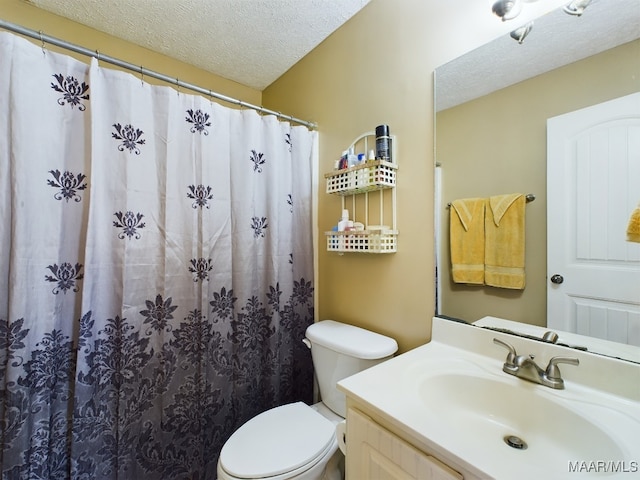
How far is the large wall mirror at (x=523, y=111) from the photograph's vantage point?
0.76m

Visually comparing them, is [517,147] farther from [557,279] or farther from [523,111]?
[557,279]

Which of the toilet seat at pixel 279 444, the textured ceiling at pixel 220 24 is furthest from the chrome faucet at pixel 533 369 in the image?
the textured ceiling at pixel 220 24

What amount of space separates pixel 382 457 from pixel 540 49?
1285 millimetres

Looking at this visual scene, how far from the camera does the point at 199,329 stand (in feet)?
4.24

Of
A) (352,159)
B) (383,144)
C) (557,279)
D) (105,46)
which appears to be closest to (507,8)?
(383,144)

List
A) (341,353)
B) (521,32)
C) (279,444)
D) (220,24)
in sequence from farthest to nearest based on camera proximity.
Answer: (220,24) → (341,353) → (279,444) → (521,32)

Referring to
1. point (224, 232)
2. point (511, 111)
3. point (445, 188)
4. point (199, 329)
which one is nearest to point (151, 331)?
point (199, 329)

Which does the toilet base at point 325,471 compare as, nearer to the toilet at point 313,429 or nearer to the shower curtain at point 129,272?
the toilet at point 313,429

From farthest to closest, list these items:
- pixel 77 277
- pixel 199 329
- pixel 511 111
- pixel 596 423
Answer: pixel 199 329, pixel 77 277, pixel 511 111, pixel 596 423

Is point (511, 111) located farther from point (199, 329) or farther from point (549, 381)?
point (199, 329)

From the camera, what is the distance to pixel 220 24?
1483 millimetres

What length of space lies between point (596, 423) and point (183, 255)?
1434 millimetres

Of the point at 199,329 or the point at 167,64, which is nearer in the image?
the point at 199,329

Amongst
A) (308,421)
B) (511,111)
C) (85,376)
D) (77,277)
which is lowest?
Result: (308,421)
